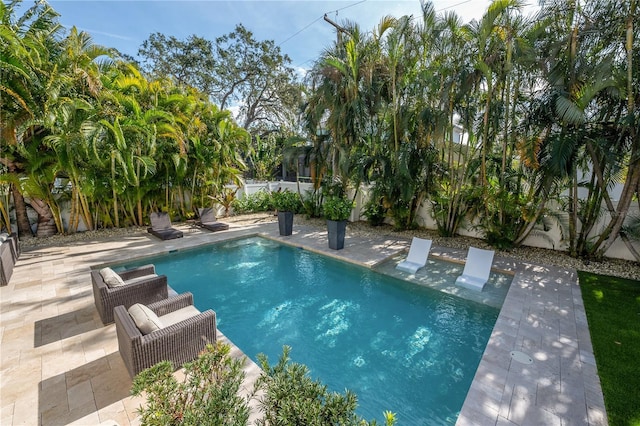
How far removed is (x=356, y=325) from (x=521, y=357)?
2579 mm

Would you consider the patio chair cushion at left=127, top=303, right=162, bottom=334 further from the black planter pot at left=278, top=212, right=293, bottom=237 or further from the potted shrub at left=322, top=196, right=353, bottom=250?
the black planter pot at left=278, top=212, right=293, bottom=237

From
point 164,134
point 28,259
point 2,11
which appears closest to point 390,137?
point 164,134

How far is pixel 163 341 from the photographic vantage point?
3.35 m

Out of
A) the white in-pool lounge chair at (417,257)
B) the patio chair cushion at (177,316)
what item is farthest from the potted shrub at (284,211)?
the patio chair cushion at (177,316)

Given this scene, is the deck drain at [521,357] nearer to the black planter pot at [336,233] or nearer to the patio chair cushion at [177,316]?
the patio chair cushion at [177,316]

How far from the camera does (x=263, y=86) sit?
23312mm

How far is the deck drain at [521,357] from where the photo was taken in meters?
3.99

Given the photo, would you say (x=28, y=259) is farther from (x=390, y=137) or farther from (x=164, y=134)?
(x=390, y=137)

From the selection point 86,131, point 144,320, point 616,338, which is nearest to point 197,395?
point 144,320

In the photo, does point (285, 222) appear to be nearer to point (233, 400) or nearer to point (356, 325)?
point (356, 325)

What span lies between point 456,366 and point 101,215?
482 inches

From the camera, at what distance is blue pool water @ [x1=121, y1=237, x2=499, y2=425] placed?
3.83m

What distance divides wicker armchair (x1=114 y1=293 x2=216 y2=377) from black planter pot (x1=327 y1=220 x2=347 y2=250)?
5.63m

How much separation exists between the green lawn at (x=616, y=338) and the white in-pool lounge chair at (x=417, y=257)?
10.9 ft
